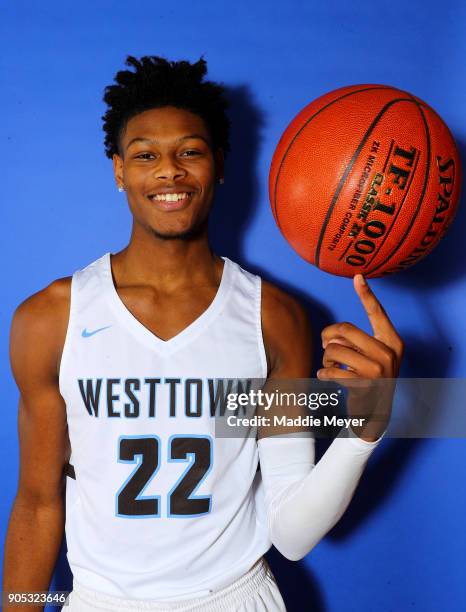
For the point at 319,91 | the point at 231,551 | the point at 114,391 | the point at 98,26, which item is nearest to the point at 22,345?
the point at 114,391

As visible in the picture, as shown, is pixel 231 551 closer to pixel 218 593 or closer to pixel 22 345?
pixel 218 593

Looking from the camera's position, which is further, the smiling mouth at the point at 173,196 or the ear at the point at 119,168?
the ear at the point at 119,168

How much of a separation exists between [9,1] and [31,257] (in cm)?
61

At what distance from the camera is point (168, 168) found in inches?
47.3

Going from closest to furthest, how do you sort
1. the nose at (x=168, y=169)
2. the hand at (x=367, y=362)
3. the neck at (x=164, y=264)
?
the hand at (x=367, y=362)
the nose at (x=168, y=169)
the neck at (x=164, y=264)

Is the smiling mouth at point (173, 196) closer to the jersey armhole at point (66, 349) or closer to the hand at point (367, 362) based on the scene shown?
the jersey armhole at point (66, 349)

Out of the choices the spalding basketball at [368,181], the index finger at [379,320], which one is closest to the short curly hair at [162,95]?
the spalding basketball at [368,181]

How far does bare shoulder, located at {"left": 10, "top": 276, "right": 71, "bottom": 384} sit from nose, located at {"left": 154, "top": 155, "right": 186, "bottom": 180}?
0.32 meters

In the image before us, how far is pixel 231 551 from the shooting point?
128cm

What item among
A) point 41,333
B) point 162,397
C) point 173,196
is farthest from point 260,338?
point 41,333

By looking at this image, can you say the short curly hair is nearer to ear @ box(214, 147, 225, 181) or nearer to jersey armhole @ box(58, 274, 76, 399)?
ear @ box(214, 147, 225, 181)

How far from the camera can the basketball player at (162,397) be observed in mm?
1232

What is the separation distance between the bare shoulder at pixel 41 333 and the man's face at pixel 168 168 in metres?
0.25

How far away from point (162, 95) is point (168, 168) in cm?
19
